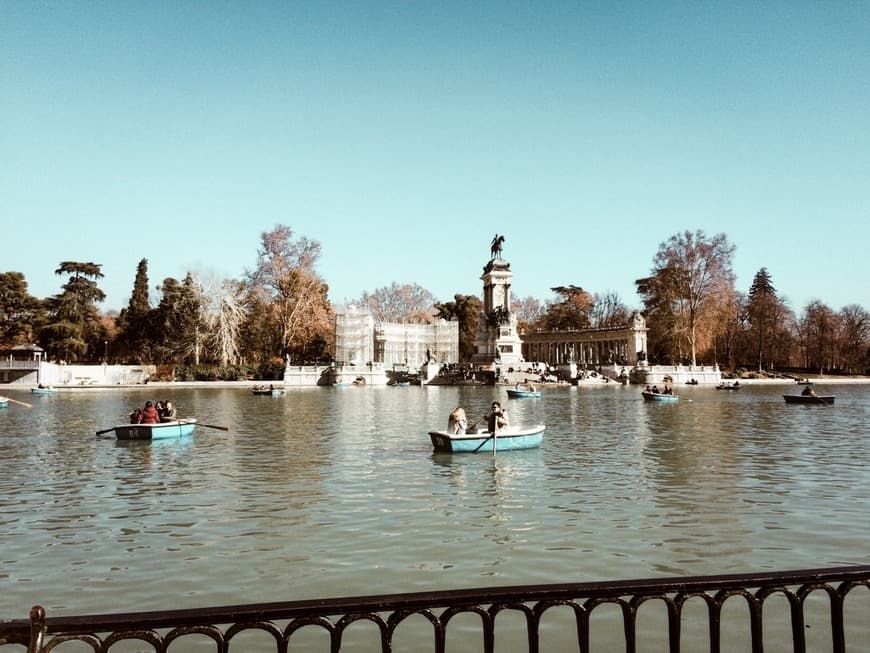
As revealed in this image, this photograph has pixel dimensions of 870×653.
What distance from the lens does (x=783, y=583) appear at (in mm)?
3408

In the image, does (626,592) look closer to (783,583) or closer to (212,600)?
(783,583)

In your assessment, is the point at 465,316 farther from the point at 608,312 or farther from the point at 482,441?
the point at 482,441

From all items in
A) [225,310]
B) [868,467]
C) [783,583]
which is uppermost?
[225,310]

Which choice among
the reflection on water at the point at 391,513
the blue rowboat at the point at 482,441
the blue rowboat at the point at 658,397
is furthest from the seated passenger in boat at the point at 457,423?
the blue rowboat at the point at 658,397

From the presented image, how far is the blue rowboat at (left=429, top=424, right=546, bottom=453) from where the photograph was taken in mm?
19156

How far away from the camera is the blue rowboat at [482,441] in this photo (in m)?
19.2

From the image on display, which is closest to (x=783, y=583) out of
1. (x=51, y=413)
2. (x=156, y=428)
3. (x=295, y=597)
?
(x=295, y=597)

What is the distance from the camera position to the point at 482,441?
1936 cm

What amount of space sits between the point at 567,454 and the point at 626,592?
17295 millimetres

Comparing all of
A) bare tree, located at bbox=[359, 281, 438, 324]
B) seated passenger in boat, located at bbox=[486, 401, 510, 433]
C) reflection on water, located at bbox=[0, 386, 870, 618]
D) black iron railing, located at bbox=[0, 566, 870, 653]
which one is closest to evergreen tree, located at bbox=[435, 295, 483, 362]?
bare tree, located at bbox=[359, 281, 438, 324]

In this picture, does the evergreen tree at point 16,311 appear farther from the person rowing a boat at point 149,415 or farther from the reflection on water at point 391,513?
the person rowing a boat at point 149,415

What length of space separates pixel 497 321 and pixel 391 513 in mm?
66250

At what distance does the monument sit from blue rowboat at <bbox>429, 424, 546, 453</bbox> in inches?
2189

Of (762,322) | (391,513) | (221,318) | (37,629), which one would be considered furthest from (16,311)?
(762,322)
